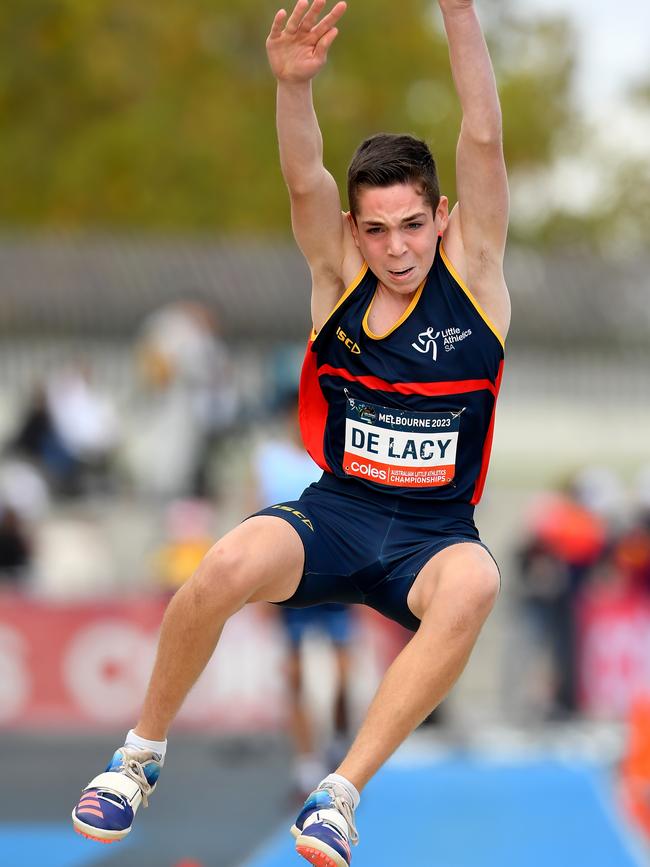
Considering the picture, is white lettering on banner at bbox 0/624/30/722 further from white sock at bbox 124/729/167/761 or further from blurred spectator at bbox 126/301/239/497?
white sock at bbox 124/729/167/761

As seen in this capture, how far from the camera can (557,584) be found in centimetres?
1173

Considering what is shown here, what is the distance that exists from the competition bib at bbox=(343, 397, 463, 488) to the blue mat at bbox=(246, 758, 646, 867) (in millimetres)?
3869

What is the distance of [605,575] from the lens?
470 inches

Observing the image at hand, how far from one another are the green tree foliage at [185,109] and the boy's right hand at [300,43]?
75.5 feet

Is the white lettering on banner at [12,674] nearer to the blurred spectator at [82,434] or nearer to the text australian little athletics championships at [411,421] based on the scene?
the blurred spectator at [82,434]

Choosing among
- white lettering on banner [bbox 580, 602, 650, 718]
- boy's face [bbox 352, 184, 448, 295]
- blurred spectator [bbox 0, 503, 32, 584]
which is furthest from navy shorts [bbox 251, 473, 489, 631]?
blurred spectator [bbox 0, 503, 32, 584]

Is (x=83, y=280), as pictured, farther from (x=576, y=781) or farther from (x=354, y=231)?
(x=354, y=231)

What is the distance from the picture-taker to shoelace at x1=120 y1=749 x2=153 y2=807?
16.5 ft

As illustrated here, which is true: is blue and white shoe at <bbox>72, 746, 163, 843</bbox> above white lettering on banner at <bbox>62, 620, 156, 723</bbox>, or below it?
below

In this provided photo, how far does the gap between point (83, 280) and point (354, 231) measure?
56.9 feet

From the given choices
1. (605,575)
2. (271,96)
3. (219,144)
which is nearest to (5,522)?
(605,575)

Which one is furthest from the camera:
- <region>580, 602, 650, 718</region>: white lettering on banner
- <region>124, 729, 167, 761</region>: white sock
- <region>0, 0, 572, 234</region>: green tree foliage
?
<region>0, 0, 572, 234</region>: green tree foliage

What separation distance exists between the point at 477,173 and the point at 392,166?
273mm

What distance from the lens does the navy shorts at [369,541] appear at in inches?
198
